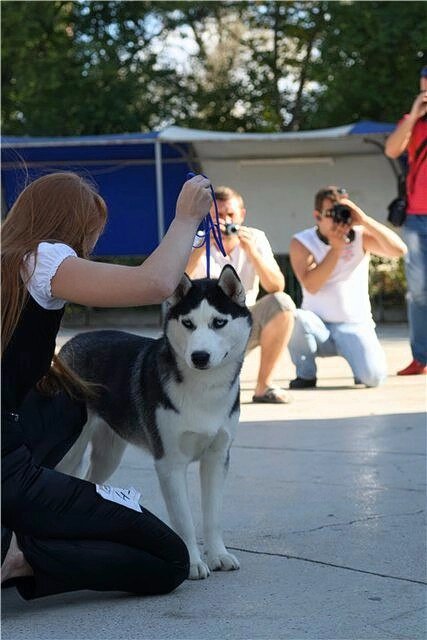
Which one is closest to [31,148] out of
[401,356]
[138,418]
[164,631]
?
[401,356]

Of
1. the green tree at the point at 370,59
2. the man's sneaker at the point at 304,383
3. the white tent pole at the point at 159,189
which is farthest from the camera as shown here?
the green tree at the point at 370,59

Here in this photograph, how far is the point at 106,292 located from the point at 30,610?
3.45ft

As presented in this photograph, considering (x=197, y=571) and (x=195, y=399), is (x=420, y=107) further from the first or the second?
(x=197, y=571)

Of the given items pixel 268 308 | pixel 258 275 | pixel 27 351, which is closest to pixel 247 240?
pixel 258 275

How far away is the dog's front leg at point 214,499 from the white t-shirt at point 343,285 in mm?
4664

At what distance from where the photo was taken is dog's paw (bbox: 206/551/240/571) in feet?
12.6

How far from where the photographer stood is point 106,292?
323 centimetres

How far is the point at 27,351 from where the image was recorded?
331cm

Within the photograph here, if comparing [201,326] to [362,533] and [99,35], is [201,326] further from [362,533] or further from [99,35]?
[99,35]

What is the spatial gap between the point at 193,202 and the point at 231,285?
71 cm

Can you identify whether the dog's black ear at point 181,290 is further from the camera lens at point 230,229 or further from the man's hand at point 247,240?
the man's hand at point 247,240

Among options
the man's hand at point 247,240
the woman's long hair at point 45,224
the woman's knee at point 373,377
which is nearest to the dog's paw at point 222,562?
the woman's long hair at point 45,224

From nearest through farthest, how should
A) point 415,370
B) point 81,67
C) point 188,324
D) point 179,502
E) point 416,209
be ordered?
point 179,502 < point 188,324 < point 416,209 < point 415,370 < point 81,67

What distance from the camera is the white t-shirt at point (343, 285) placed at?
28.1 feet
